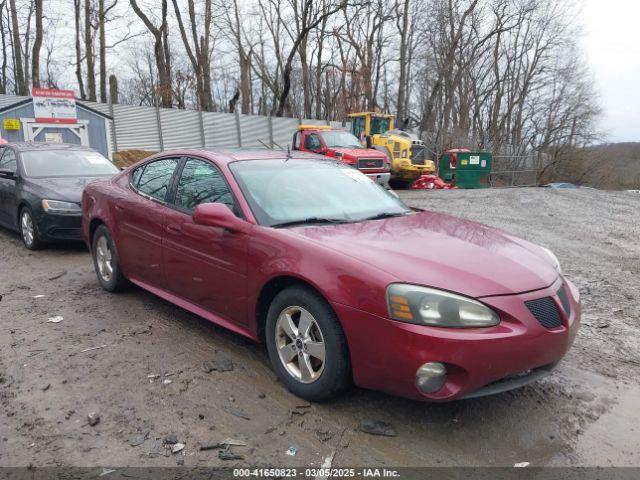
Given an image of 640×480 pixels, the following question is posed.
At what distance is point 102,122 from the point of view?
61.2ft

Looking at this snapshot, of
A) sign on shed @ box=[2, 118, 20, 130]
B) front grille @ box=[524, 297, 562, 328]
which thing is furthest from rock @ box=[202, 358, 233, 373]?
sign on shed @ box=[2, 118, 20, 130]

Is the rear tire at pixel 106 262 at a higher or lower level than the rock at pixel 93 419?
higher

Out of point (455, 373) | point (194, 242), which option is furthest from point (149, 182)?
point (455, 373)

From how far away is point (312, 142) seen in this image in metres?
16.9

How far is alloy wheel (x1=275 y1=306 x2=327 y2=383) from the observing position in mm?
3010

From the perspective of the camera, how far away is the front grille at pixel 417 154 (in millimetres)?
19562

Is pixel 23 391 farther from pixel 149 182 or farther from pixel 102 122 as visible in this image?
pixel 102 122

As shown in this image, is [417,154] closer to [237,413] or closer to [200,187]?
[200,187]

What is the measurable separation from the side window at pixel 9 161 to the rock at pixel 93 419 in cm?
617

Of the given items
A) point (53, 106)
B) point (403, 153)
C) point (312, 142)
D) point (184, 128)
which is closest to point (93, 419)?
point (312, 142)

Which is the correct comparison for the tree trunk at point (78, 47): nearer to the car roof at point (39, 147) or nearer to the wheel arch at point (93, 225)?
the car roof at point (39, 147)

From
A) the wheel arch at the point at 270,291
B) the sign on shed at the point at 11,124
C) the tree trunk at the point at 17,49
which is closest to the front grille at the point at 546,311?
the wheel arch at the point at 270,291

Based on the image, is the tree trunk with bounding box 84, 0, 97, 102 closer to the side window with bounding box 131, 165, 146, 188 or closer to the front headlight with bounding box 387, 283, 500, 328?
the side window with bounding box 131, 165, 146, 188

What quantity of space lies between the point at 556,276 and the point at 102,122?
61.5 feet
